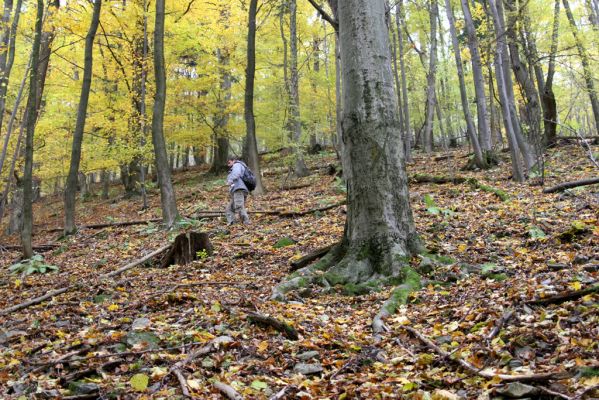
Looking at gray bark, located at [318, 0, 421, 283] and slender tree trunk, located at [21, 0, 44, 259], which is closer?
gray bark, located at [318, 0, 421, 283]

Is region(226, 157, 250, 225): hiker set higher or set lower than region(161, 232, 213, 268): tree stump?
higher

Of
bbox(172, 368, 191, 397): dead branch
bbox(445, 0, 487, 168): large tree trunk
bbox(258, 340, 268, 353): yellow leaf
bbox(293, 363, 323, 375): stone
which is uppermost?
bbox(445, 0, 487, 168): large tree trunk

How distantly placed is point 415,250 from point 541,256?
53.3 inches

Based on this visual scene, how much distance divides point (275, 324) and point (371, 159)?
2.45 metres

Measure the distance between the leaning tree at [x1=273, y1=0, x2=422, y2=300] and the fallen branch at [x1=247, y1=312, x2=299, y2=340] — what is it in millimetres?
A: 1304

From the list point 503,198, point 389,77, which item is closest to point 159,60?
point 389,77

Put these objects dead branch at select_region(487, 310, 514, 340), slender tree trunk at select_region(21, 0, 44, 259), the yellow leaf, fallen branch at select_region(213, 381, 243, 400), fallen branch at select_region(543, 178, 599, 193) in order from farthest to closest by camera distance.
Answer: slender tree trunk at select_region(21, 0, 44, 259), fallen branch at select_region(543, 178, 599, 193), the yellow leaf, dead branch at select_region(487, 310, 514, 340), fallen branch at select_region(213, 381, 243, 400)

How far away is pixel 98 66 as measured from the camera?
741 inches

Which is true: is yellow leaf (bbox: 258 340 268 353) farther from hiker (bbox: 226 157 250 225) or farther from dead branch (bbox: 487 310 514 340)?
hiker (bbox: 226 157 250 225)

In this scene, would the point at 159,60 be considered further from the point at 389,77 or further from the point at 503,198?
the point at 503,198

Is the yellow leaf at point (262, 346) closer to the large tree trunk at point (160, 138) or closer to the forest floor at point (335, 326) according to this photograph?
the forest floor at point (335, 326)

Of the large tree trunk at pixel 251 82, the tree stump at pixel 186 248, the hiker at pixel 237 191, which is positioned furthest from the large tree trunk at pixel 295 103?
the tree stump at pixel 186 248

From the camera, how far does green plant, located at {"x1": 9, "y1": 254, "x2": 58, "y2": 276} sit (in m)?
8.61

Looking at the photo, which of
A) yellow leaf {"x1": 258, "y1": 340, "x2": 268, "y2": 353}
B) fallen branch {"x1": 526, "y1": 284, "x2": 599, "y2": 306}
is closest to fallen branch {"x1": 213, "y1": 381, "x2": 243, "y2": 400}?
yellow leaf {"x1": 258, "y1": 340, "x2": 268, "y2": 353}
